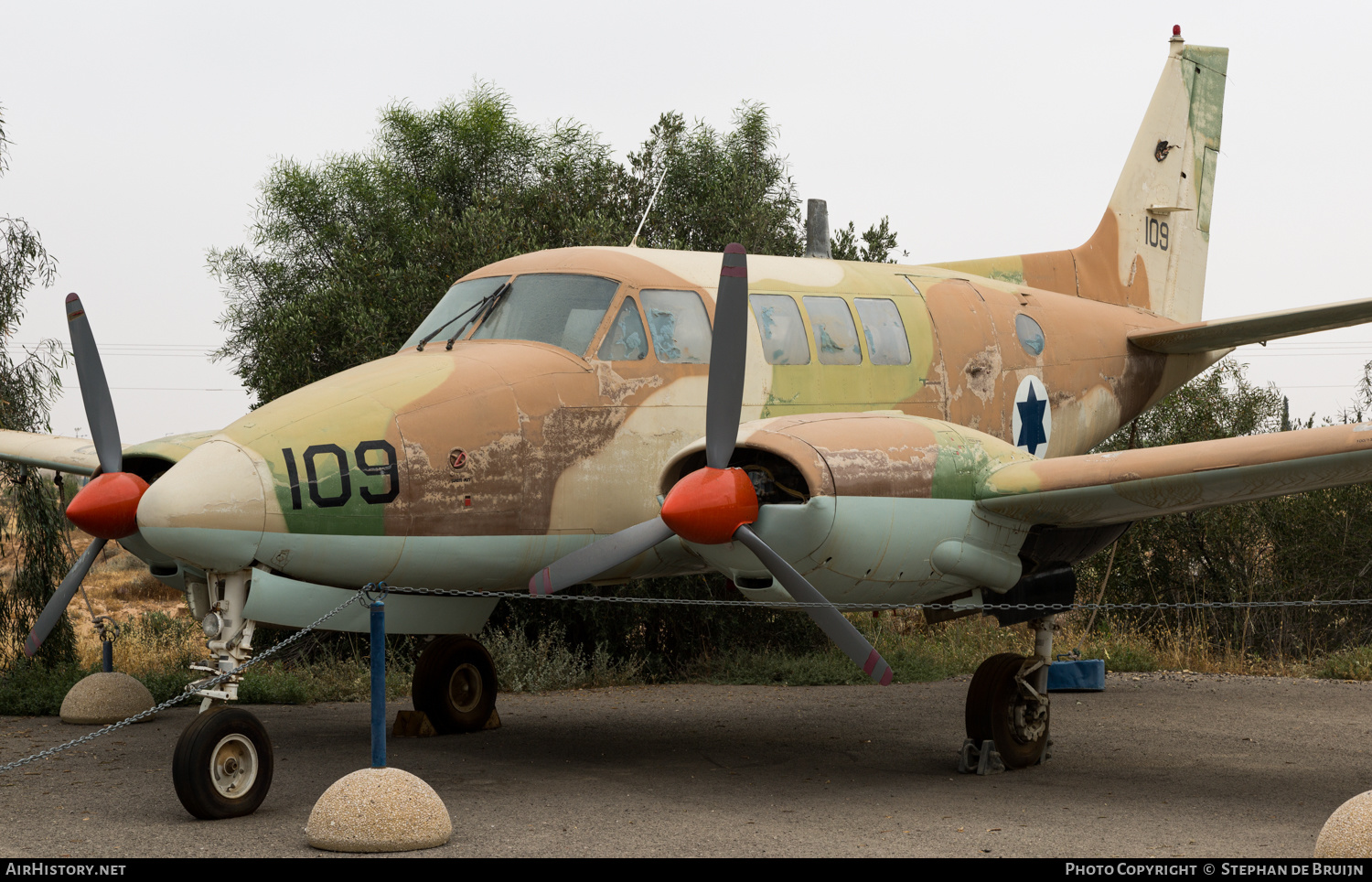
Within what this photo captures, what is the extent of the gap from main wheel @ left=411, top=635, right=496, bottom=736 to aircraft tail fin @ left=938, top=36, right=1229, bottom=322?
7.12 meters

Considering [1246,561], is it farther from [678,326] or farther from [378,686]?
[378,686]

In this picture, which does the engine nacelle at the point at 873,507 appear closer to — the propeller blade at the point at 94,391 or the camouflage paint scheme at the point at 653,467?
the camouflage paint scheme at the point at 653,467

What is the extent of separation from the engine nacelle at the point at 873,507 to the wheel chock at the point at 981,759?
4.33 ft

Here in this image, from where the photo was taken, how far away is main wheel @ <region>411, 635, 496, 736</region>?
11.3 metres

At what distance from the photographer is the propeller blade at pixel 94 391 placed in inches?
328

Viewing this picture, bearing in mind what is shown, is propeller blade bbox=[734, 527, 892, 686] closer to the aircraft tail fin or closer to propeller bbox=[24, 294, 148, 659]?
propeller bbox=[24, 294, 148, 659]

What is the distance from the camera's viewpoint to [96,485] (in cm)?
807

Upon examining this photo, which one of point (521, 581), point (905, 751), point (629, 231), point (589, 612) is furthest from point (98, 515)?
point (629, 231)

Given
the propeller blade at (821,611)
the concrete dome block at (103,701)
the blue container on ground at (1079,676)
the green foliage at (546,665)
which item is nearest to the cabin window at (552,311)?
the propeller blade at (821,611)

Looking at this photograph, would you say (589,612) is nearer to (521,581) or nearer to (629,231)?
Answer: (629,231)

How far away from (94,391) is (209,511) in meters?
1.89

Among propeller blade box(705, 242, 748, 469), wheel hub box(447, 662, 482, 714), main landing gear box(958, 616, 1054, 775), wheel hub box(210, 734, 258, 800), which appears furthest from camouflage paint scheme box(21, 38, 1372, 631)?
wheel hub box(447, 662, 482, 714)

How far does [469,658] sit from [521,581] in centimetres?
322
